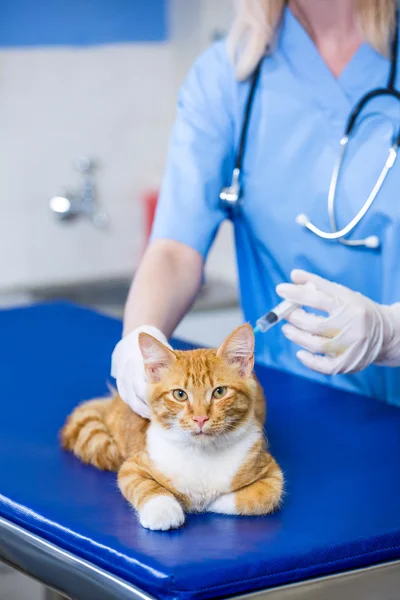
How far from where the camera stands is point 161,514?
1065 millimetres

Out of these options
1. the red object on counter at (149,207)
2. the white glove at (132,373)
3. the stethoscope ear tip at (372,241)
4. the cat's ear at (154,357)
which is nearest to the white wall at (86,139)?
the red object on counter at (149,207)

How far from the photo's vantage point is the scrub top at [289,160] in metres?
1.60

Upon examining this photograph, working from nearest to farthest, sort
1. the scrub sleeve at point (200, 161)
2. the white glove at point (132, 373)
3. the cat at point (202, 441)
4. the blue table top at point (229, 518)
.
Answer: the blue table top at point (229, 518) < the cat at point (202, 441) < the white glove at point (132, 373) < the scrub sleeve at point (200, 161)

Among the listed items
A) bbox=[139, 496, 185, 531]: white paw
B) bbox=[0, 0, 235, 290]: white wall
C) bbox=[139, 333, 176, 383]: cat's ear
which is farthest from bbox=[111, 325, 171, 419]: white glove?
bbox=[0, 0, 235, 290]: white wall

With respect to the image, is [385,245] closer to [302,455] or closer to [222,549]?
[302,455]

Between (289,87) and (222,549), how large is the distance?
91cm

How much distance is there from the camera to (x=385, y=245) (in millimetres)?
1563

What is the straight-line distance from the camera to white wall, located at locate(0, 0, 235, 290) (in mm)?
3078

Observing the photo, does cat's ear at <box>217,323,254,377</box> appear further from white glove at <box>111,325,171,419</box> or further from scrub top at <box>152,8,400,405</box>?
scrub top at <box>152,8,400,405</box>

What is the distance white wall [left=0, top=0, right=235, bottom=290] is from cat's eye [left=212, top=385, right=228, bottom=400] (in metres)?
2.11

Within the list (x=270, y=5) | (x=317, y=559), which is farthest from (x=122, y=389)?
(x=270, y=5)

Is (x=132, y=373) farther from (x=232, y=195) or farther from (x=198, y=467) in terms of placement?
(x=232, y=195)

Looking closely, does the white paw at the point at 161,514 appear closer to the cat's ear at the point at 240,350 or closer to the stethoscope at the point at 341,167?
the cat's ear at the point at 240,350

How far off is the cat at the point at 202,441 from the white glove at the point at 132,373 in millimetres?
62
